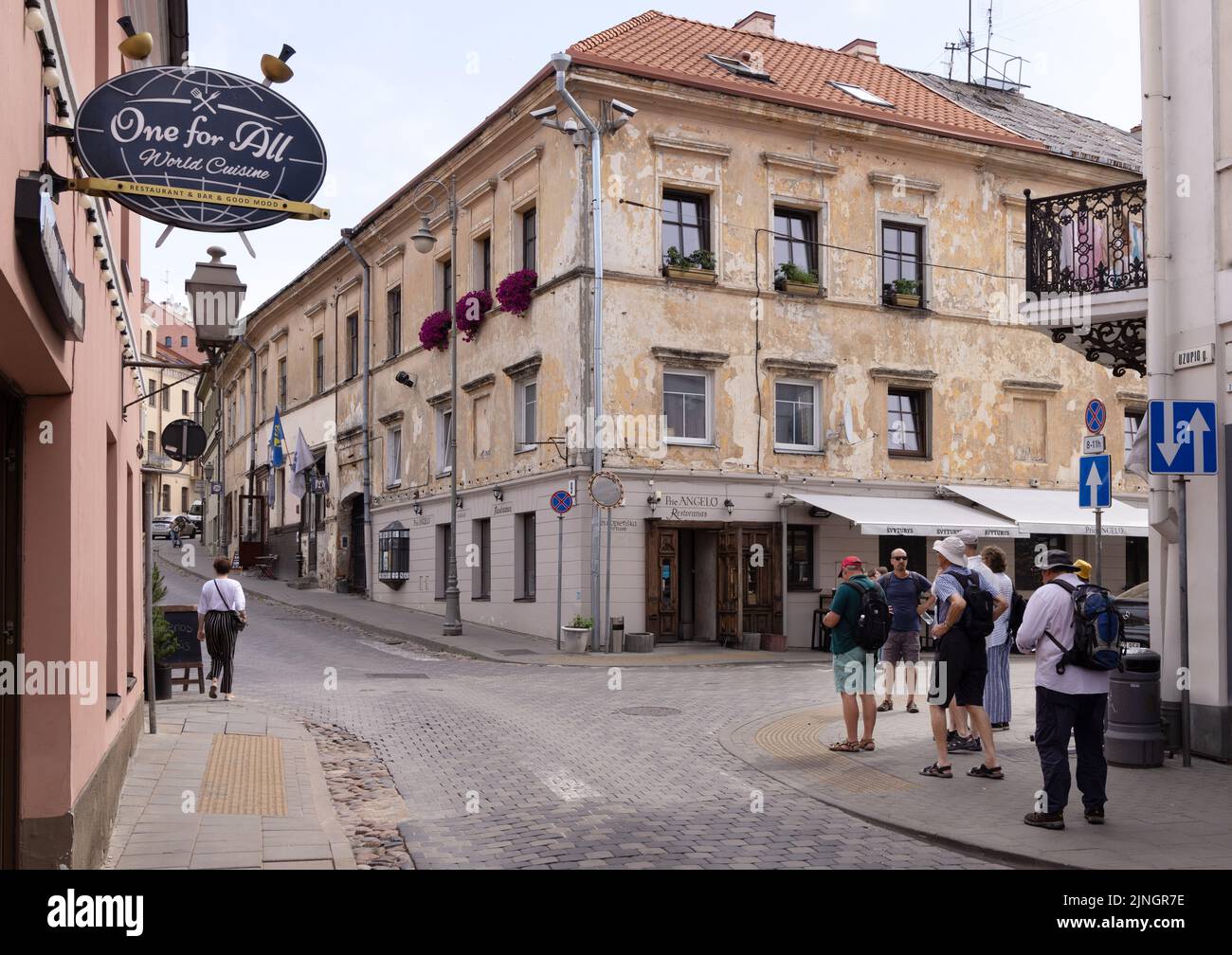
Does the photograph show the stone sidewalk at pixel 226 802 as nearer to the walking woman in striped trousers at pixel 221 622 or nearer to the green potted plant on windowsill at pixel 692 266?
the walking woman in striped trousers at pixel 221 622

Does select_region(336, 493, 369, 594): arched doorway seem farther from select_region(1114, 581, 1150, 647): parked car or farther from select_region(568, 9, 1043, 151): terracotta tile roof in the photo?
select_region(1114, 581, 1150, 647): parked car

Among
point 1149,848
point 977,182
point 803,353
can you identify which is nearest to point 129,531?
point 1149,848

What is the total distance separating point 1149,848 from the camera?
23.8ft

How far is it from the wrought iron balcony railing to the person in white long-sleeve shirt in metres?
5.18

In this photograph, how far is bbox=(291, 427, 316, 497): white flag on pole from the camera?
38.7m

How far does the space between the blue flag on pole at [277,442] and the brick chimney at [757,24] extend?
20.5 meters

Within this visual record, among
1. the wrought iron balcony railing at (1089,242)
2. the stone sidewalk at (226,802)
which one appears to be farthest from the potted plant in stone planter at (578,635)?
the wrought iron balcony railing at (1089,242)

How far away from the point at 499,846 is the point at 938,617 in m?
4.44

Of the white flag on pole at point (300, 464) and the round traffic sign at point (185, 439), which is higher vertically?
the white flag on pole at point (300, 464)

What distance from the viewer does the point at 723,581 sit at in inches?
935

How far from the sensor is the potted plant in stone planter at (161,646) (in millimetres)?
13467

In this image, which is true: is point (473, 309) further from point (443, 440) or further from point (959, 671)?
→ point (959, 671)

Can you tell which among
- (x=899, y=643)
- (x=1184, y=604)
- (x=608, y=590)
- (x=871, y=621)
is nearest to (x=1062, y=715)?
(x=871, y=621)

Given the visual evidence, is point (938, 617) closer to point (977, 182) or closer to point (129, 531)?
point (129, 531)
